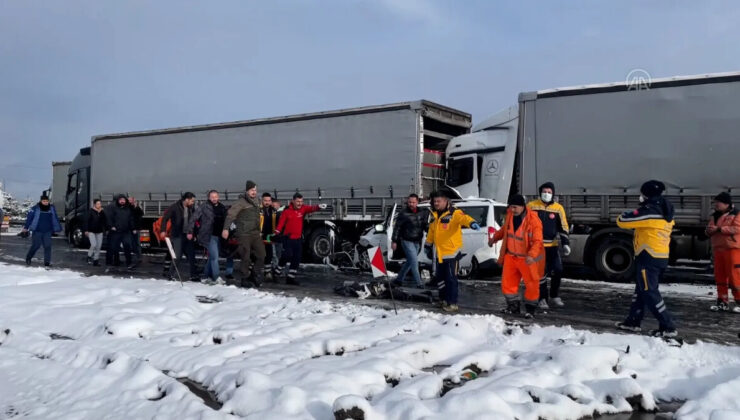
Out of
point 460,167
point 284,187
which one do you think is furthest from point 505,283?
point 284,187

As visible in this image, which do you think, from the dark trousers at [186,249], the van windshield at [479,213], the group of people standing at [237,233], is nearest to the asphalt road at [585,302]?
the group of people standing at [237,233]

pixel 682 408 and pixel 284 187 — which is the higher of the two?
pixel 284 187

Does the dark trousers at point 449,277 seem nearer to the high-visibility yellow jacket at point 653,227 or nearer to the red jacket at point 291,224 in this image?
the high-visibility yellow jacket at point 653,227

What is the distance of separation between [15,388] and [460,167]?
11.5 meters

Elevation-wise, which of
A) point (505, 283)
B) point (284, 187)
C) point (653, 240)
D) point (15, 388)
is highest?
point (284, 187)

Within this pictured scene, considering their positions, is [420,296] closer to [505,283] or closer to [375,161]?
[505,283]

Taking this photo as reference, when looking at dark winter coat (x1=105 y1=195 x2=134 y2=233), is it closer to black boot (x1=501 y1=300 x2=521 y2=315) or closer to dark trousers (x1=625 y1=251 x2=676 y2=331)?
black boot (x1=501 y1=300 x2=521 y2=315)

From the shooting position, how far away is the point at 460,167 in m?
14.5

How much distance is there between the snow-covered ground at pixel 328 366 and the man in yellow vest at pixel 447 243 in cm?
67

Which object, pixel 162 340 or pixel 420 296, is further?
pixel 420 296

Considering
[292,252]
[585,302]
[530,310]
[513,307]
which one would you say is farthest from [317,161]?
[530,310]

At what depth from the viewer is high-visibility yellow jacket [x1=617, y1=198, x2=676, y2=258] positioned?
602 centimetres

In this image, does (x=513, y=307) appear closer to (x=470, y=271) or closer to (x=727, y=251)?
(x=727, y=251)

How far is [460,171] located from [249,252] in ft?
21.6
